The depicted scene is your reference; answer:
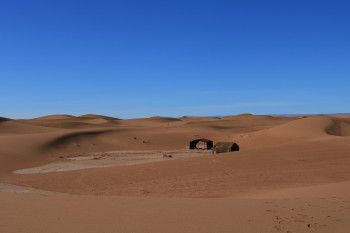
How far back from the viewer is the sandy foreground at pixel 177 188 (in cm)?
601

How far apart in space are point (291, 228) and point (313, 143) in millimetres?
17706

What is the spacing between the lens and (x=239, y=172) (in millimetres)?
15617

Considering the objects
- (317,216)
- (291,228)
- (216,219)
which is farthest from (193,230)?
(317,216)

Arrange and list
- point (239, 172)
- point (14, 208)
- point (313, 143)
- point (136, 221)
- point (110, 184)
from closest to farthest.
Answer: point (136, 221) → point (14, 208) → point (110, 184) → point (239, 172) → point (313, 143)

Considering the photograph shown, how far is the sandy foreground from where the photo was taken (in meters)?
6.01

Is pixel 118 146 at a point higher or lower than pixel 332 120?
lower

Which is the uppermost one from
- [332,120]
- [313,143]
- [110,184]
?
[332,120]

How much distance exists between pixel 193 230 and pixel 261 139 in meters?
29.7

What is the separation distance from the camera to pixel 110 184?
1456cm

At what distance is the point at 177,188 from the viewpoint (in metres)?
13.1

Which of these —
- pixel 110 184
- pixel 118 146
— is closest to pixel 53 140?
pixel 118 146

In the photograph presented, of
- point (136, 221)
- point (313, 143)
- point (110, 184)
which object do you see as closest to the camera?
point (136, 221)

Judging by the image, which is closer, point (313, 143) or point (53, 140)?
point (313, 143)

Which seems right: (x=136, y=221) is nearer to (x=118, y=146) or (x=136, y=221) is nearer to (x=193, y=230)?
(x=193, y=230)
